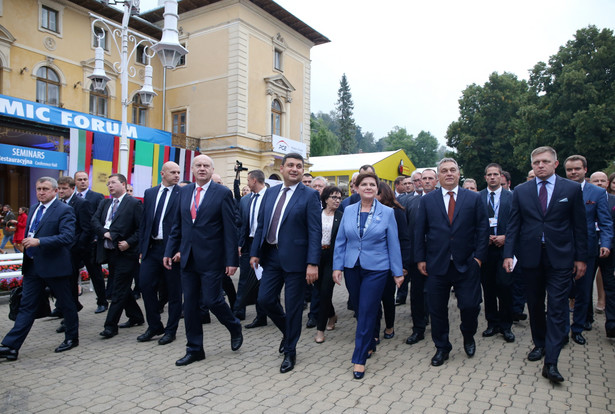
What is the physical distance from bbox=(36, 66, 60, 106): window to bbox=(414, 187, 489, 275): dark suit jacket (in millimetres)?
20566

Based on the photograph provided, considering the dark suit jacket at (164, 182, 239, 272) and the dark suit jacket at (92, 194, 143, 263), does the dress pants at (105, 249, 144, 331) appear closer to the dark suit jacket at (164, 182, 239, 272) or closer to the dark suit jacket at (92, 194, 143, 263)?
the dark suit jacket at (92, 194, 143, 263)

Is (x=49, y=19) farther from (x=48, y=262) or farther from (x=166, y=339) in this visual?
(x=166, y=339)

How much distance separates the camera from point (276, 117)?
2691cm

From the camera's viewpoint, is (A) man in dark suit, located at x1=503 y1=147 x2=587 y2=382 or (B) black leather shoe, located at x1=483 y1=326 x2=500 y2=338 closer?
(A) man in dark suit, located at x1=503 y1=147 x2=587 y2=382

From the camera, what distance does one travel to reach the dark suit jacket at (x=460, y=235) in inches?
180

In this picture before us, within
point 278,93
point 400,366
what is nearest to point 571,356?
point 400,366

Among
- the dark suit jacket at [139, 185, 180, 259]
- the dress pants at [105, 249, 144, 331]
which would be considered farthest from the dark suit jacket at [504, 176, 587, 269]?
the dress pants at [105, 249, 144, 331]

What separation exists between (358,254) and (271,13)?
80.0 feet

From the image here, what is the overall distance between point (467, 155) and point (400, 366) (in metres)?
33.4

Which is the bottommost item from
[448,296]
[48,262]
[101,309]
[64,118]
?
[101,309]

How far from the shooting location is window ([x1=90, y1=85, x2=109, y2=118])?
21734mm

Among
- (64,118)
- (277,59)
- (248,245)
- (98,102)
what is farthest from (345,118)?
(248,245)

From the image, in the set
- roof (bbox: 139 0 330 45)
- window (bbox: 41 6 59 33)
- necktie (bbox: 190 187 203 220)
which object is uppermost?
roof (bbox: 139 0 330 45)

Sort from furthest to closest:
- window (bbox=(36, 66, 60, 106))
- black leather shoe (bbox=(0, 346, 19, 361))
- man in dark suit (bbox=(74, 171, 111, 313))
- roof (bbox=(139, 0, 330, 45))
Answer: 1. roof (bbox=(139, 0, 330, 45))
2. window (bbox=(36, 66, 60, 106))
3. man in dark suit (bbox=(74, 171, 111, 313))
4. black leather shoe (bbox=(0, 346, 19, 361))
